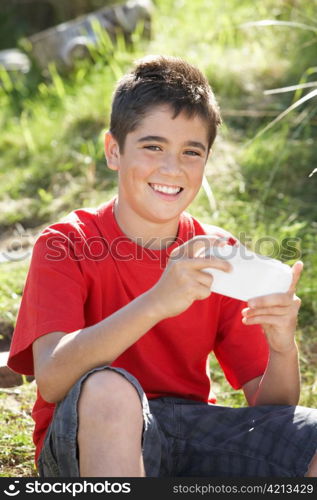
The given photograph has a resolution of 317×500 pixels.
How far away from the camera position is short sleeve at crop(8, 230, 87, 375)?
73.0 inches

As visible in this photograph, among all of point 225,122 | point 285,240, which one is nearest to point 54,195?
point 225,122

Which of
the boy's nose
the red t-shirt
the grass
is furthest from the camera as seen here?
the grass

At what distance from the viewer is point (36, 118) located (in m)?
5.34

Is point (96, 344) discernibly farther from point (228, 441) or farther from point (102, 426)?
point (228, 441)

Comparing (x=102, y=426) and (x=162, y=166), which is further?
(x=162, y=166)

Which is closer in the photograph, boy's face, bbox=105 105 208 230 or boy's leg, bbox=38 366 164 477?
boy's leg, bbox=38 366 164 477

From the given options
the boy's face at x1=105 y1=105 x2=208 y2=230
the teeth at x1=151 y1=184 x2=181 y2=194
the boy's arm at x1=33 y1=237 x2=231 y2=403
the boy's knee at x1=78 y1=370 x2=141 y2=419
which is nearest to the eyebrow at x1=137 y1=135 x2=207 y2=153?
the boy's face at x1=105 y1=105 x2=208 y2=230

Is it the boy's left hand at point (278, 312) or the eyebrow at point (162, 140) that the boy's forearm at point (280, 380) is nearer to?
the boy's left hand at point (278, 312)

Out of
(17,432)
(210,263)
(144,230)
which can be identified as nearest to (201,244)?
(210,263)

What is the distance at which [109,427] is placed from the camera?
5.33 feet

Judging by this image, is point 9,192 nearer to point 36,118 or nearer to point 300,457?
point 36,118

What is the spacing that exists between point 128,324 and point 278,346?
18.0 inches

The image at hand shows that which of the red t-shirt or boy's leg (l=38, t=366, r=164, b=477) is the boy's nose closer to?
the red t-shirt

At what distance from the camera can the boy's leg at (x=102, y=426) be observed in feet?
5.32
